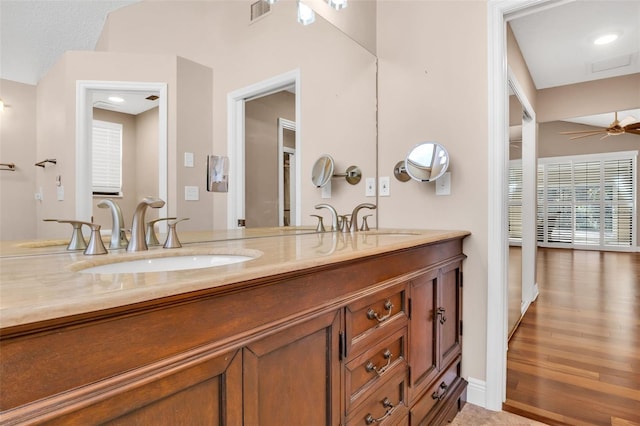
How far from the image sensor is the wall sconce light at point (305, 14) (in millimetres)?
1832

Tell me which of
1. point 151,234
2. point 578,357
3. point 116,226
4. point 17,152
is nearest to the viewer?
point 17,152

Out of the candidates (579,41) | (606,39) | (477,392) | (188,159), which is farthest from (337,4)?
(606,39)

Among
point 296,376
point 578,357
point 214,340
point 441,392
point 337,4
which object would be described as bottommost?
point 578,357

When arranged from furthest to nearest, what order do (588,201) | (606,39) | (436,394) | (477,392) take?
(588,201), (606,39), (477,392), (436,394)

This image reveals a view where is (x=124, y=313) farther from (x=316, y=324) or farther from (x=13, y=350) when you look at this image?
(x=316, y=324)

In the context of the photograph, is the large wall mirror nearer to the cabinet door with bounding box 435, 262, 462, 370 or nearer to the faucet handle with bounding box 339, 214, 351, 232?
the faucet handle with bounding box 339, 214, 351, 232

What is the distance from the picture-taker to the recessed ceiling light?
118 inches

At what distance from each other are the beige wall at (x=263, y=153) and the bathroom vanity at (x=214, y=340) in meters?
0.25

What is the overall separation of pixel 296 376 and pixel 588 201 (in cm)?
930

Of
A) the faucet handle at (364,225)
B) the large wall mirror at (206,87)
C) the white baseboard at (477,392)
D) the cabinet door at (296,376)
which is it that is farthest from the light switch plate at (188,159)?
the white baseboard at (477,392)

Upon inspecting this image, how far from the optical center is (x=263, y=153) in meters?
1.58

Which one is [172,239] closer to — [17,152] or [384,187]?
[17,152]

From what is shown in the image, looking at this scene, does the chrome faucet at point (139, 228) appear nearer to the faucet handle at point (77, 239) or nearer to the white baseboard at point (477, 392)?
the faucet handle at point (77, 239)

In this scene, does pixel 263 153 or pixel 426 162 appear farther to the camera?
pixel 426 162
